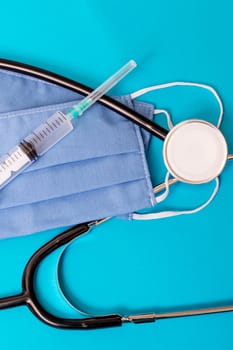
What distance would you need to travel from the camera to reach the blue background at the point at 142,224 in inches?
37.4

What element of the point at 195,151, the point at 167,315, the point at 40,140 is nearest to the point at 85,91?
the point at 40,140

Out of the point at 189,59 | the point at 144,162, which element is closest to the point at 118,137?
the point at 144,162

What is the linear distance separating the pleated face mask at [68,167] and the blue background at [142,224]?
37 millimetres

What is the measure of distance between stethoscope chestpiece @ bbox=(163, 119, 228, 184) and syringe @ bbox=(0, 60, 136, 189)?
159mm

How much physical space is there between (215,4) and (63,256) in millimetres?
557

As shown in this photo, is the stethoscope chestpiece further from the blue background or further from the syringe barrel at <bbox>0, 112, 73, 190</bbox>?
the syringe barrel at <bbox>0, 112, 73, 190</bbox>

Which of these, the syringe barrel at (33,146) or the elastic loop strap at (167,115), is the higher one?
the elastic loop strap at (167,115)

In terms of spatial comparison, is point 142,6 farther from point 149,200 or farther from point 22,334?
point 22,334

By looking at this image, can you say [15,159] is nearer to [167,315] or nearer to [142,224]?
[142,224]

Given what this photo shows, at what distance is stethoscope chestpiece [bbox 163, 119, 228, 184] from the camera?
35.2 inches

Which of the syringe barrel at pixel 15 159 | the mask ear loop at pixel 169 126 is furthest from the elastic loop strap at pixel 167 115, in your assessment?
the syringe barrel at pixel 15 159

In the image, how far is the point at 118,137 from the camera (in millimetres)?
942

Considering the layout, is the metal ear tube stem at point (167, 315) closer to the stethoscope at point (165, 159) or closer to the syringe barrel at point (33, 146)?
the stethoscope at point (165, 159)

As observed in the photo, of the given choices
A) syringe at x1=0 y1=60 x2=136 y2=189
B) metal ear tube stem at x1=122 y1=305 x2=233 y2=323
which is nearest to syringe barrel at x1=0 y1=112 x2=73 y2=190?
syringe at x1=0 y1=60 x2=136 y2=189
